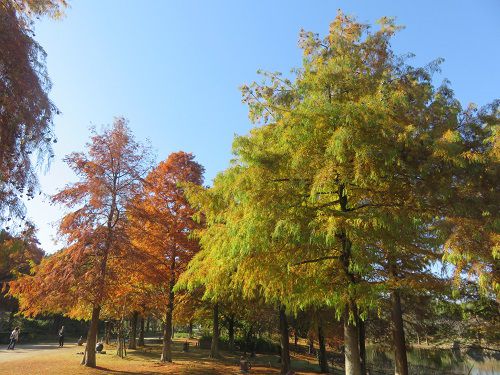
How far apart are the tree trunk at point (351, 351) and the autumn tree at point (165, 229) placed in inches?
397

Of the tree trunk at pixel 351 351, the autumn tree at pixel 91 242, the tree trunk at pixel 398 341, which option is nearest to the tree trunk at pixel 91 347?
the autumn tree at pixel 91 242

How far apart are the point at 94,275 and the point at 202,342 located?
19.9 meters

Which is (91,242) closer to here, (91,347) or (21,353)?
(91,347)

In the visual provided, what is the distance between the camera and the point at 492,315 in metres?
14.2

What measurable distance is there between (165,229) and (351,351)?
39.8 ft

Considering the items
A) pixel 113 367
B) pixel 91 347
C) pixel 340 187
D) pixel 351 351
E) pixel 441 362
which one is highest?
pixel 340 187

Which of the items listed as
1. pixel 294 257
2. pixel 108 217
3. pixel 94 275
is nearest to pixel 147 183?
pixel 108 217

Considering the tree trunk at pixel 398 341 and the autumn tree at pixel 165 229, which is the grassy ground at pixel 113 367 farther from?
the tree trunk at pixel 398 341

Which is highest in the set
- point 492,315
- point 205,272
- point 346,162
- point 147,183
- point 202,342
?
point 147,183

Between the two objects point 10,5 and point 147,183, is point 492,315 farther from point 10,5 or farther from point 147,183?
point 10,5

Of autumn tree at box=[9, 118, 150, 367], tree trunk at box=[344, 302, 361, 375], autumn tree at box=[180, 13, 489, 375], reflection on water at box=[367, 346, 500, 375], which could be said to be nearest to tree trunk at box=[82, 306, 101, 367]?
autumn tree at box=[9, 118, 150, 367]

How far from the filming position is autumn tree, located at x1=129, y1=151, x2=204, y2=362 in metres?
18.6

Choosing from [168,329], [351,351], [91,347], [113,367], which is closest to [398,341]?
[351,351]

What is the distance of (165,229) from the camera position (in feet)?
63.9
